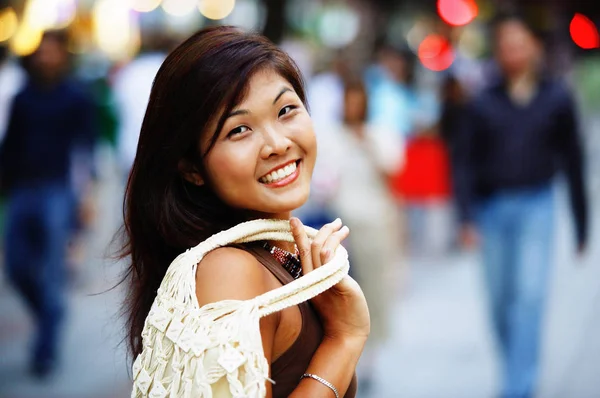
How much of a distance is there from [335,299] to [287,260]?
0.14 metres

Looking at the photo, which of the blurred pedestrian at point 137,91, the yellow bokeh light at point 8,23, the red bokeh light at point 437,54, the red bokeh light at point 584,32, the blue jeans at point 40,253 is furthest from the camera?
the red bokeh light at point 584,32

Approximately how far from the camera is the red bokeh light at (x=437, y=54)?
2145 cm

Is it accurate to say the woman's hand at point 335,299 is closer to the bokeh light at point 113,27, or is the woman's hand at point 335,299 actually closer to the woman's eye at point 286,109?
the woman's eye at point 286,109

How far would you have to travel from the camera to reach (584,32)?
2645 centimetres

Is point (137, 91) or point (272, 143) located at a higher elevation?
point (272, 143)

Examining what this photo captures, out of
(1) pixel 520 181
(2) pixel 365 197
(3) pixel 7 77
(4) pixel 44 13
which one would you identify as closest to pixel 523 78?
(1) pixel 520 181

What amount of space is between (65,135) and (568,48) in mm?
24663

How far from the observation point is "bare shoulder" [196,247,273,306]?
174 centimetres

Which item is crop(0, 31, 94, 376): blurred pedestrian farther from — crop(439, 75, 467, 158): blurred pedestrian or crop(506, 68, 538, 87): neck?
crop(439, 75, 467, 158): blurred pedestrian

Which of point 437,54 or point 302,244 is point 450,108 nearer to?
point 302,244

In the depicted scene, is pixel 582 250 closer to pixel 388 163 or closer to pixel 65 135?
pixel 388 163

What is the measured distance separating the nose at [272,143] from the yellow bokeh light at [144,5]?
27060 mm

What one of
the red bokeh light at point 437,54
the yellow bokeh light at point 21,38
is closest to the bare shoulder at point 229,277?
the yellow bokeh light at point 21,38

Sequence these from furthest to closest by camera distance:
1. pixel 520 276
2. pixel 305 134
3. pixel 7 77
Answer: pixel 7 77, pixel 520 276, pixel 305 134
